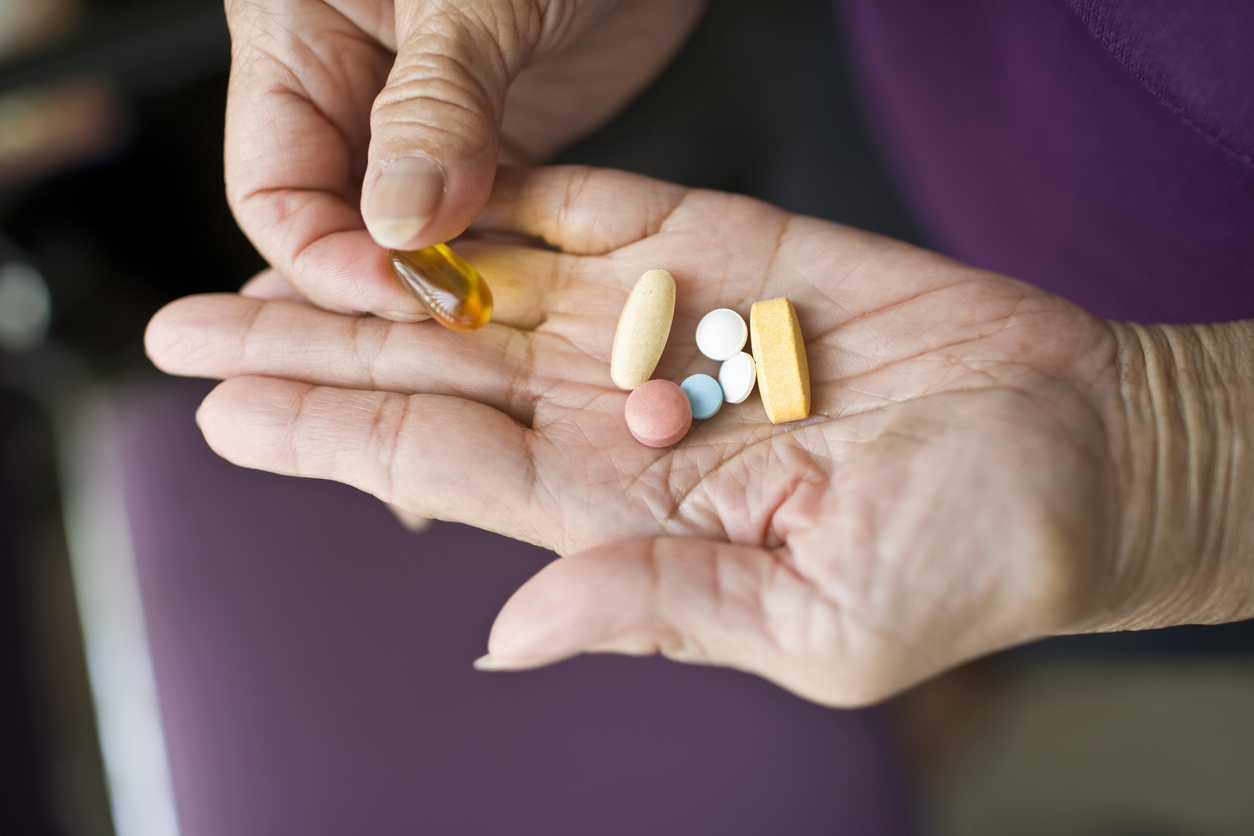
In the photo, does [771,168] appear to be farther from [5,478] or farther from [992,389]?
[5,478]

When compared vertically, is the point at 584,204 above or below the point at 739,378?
above

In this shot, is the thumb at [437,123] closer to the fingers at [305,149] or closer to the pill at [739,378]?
the fingers at [305,149]

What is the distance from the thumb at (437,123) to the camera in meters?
1.34

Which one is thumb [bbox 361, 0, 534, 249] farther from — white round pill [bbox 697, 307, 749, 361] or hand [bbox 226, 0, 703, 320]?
white round pill [bbox 697, 307, 749, 361]

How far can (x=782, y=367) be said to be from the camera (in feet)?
4.63

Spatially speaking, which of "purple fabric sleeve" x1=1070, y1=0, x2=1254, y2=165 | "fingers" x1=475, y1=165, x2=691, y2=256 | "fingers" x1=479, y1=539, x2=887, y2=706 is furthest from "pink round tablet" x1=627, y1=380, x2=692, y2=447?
"purple fabric sleeve" x1=1070, y1=0, x2=1254, y2=165

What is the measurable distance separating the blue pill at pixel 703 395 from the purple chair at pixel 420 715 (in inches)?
29.4

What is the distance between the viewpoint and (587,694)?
1926 mm

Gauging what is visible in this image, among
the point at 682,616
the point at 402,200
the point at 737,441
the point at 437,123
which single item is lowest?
the point at 682,616

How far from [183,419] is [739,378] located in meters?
1.61

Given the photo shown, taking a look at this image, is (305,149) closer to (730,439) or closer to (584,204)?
(584,204)

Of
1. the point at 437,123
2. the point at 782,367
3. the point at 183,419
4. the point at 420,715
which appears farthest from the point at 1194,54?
the point at 183,419

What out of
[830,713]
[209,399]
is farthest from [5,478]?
[830,713]

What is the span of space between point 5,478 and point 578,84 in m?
2.07
